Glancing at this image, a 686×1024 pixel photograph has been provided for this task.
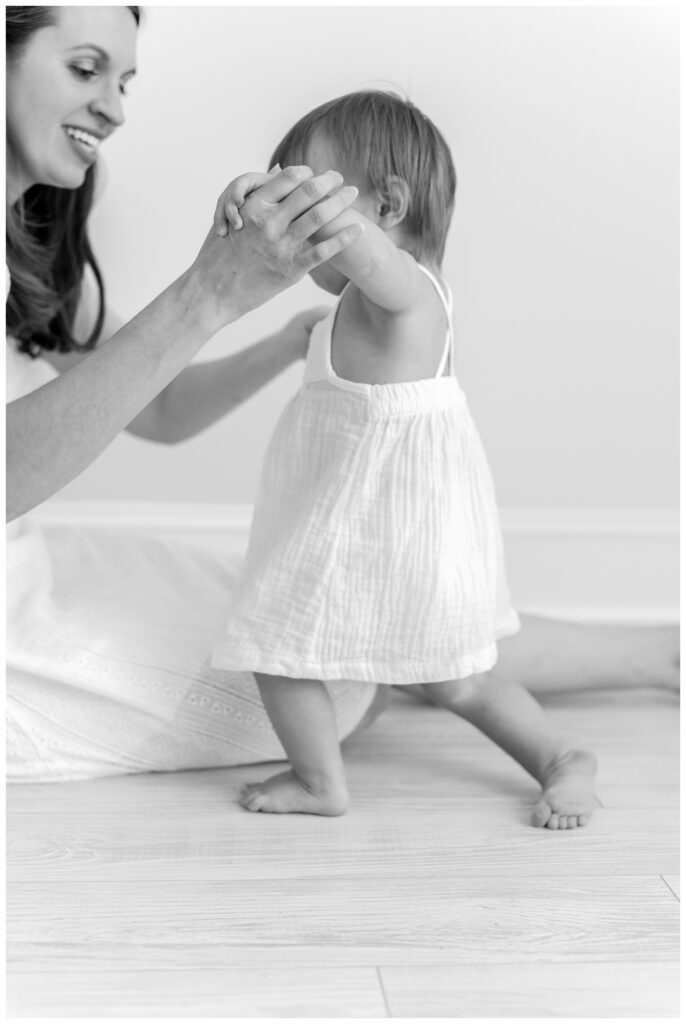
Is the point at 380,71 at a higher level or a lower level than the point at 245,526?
higher

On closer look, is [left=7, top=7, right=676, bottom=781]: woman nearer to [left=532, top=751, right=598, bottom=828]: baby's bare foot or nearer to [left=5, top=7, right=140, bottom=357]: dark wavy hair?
[left=5, top=7, right=140, bottom=357]: dark wavy hair

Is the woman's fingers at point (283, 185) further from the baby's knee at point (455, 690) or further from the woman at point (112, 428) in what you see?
the baby's knee at point (455, 690)

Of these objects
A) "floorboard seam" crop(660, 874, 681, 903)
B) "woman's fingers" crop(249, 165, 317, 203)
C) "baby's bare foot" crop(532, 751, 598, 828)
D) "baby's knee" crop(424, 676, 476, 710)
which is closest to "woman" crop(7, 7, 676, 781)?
"woman's fingers" crop(249, 165, 317, 203)

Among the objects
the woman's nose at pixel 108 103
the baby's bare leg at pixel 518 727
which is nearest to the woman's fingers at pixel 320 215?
the woman's nose at pixel 108 103

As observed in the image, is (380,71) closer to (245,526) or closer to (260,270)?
(260,270)

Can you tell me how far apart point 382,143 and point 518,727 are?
0.56m

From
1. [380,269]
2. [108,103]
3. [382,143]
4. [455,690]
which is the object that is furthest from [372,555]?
[108,103]

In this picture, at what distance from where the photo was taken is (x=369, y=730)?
1.38 m

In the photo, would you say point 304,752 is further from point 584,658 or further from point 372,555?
point 584,658

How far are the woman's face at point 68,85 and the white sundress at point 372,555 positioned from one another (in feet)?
1.04

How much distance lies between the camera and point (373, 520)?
1.10 metres

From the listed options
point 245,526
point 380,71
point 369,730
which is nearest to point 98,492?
point 245,526

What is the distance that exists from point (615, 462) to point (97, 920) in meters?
1.10

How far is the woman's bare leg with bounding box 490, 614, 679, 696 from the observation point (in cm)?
143
